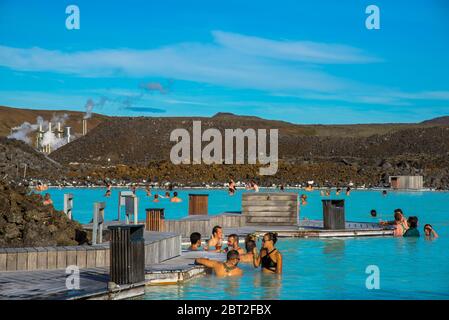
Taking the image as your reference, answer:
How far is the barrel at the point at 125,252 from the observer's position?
31.3 feet

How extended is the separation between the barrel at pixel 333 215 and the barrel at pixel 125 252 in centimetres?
1042

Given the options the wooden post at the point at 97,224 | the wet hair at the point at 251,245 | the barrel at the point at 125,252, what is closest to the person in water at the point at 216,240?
the wet hair at the point at 251,245

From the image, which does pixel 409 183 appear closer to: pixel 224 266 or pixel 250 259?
pixel 250 259

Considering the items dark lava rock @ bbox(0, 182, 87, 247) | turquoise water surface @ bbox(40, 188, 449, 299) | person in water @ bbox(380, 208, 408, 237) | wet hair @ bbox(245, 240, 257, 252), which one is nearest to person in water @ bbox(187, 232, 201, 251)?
wet hair @ bbox(245, 240, 257, 252)

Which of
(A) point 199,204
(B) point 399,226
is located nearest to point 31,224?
(A) point 199,204

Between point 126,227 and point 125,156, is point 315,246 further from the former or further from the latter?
point 125,156

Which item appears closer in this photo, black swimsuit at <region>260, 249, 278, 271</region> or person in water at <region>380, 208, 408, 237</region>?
black swimsuit at <region>260, 249, 278, 271</region>

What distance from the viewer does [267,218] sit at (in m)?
20.8

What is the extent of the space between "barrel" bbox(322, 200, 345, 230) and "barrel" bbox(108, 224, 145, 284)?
10424mm

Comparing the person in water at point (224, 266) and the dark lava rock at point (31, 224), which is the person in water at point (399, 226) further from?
the dark lava rock at point (31, 224)

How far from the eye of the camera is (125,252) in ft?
31.5

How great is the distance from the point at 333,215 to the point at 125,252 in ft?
35.6

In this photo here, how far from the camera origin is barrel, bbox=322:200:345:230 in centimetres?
1967

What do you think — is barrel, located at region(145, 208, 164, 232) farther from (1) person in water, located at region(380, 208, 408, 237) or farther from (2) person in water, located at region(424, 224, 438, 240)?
(2) person in water, located at region(424, 224, 438, 240)
